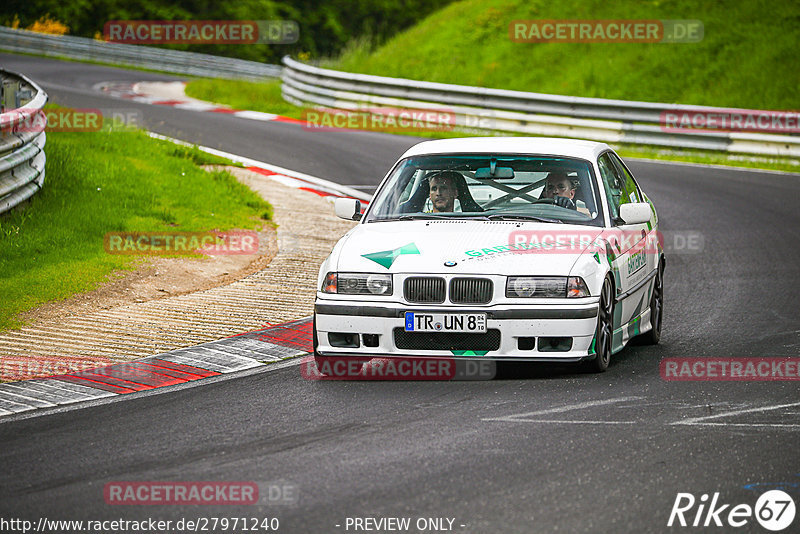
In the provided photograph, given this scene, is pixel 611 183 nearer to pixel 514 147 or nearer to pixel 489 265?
pixel 514 147

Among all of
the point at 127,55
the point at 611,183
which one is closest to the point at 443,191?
the point at 611,183

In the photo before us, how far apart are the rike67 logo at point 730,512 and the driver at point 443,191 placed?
3.98m

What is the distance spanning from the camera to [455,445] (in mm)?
6504

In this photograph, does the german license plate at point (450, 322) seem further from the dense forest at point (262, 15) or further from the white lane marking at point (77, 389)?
the dense forest at point (262, 15)

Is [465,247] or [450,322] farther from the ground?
[465,247]

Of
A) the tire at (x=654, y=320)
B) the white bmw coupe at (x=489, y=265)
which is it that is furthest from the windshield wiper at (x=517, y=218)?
the tire at (x=654, y=320)

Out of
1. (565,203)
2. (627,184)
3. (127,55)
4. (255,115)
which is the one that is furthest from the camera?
(127,55)

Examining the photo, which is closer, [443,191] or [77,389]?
[77,389]

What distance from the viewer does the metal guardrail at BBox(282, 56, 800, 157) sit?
2258cm

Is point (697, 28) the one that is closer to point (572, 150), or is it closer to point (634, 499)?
point (572, 150)

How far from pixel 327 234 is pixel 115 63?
87.4 feet

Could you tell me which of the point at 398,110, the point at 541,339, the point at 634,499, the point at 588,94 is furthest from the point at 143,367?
the point at 588,94

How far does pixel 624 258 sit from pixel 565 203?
1.96 feet

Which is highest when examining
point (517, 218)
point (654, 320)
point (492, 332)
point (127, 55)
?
point (127, 55)
